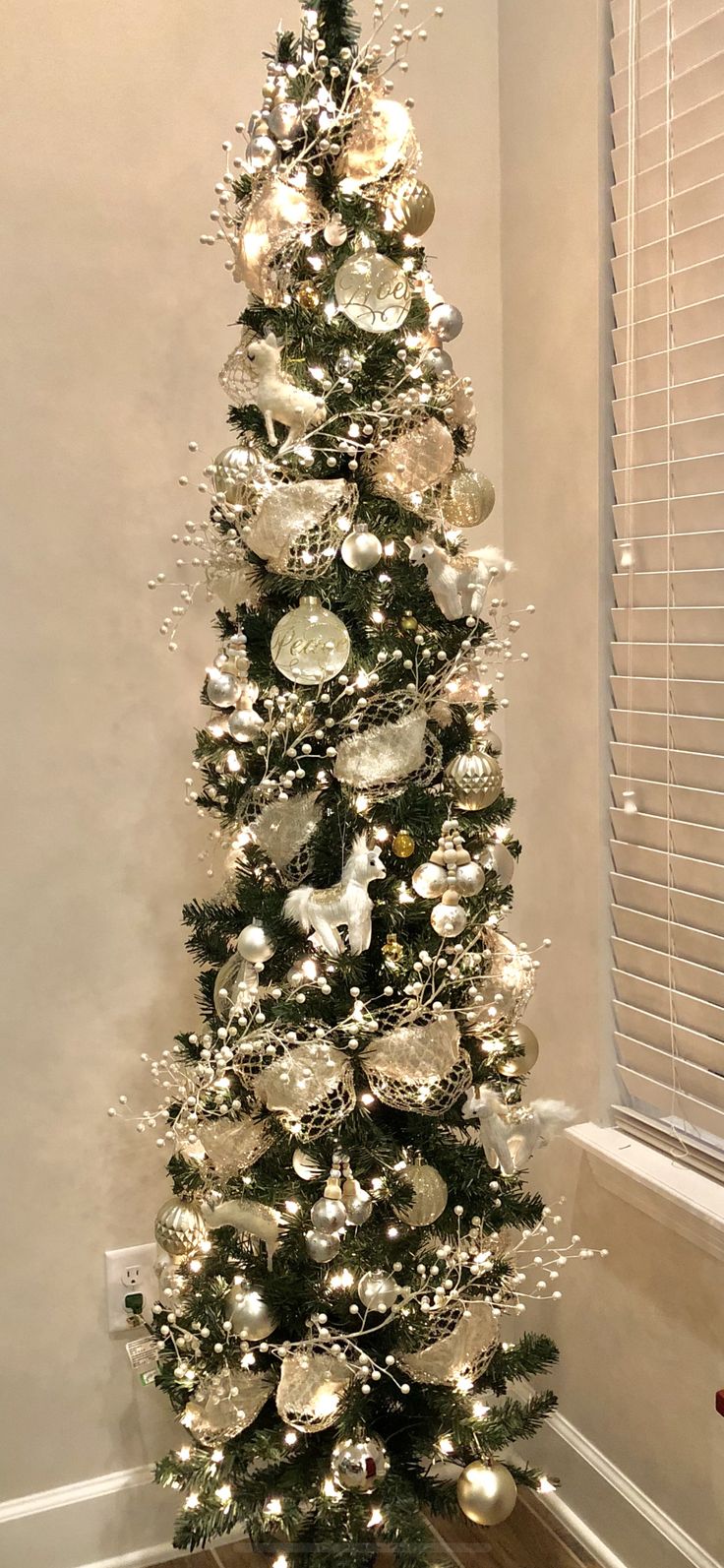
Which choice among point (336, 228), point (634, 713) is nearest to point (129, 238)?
point (336, 228)

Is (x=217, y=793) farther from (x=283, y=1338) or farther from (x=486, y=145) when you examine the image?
(x=486, y=145)

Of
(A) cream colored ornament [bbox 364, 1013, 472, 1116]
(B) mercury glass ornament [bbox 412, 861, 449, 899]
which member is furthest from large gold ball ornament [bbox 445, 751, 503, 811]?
(A) cream colored ornament [bbox 364, 1013, 472, 1116]

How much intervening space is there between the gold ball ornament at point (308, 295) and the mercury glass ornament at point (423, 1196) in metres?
1.03

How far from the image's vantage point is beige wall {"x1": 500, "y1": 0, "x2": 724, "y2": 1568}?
173cm

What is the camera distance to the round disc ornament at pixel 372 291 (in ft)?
4.42

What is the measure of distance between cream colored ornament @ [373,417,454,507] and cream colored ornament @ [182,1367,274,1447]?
1.09 metres

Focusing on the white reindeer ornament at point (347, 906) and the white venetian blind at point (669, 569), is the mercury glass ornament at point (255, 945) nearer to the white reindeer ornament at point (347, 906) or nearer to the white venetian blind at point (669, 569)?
the white reindeer ornament at point (347, 906)

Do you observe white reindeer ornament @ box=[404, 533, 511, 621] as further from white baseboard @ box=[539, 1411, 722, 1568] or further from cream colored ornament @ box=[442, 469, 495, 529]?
white baseboard @ box=[539, 1411, 722, 1568]

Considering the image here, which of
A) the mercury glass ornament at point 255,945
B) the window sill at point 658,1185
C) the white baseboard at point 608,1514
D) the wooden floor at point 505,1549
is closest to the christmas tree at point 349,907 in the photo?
the mercury glass ornament at point 255,945

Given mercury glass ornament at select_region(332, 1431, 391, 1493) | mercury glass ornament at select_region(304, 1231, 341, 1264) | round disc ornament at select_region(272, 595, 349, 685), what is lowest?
mercury glass ornament at select_region(332, 1431, 391, 1493)

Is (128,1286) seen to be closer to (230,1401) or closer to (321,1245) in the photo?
(230,1401)

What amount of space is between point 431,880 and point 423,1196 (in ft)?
1.25

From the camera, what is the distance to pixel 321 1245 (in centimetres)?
136

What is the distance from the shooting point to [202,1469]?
145 centimetres
